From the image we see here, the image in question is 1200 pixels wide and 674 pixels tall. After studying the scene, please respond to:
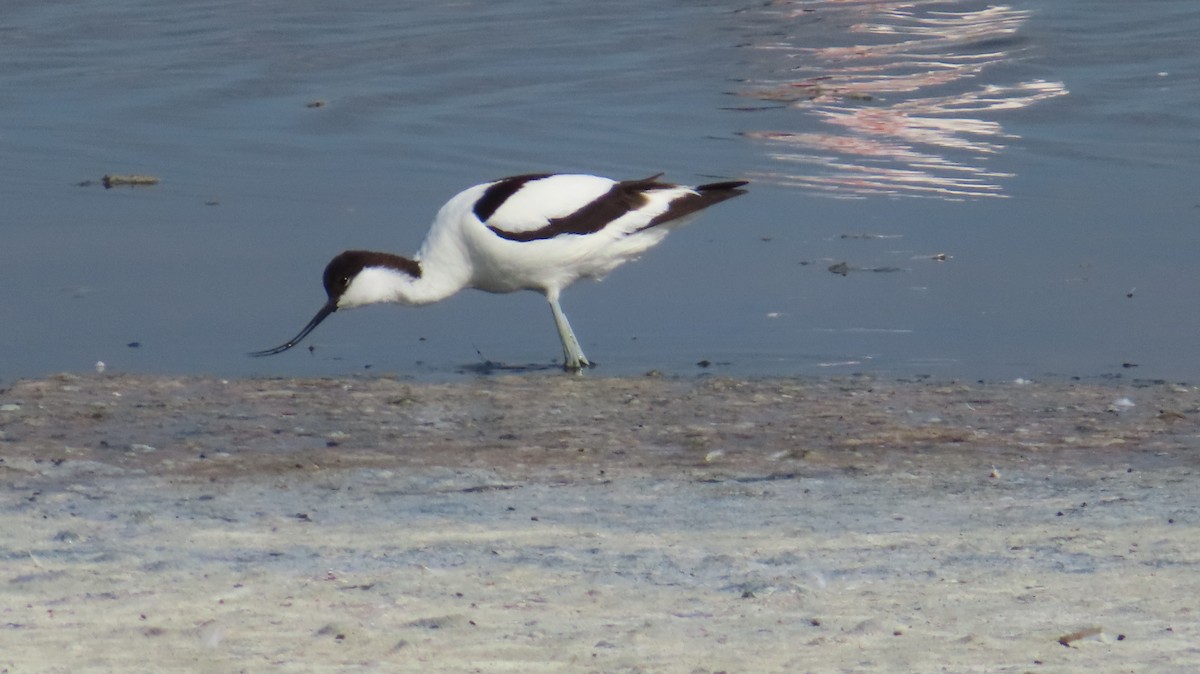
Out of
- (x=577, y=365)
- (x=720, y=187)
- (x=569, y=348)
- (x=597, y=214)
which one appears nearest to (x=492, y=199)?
(x=597, y=214)

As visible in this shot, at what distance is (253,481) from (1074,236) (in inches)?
224

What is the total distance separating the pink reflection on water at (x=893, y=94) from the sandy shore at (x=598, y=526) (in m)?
4.50

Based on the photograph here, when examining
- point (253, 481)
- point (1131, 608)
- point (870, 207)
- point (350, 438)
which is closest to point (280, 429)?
point (350, 438)

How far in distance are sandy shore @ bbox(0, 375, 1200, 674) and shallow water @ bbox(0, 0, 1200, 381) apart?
0.81 metres

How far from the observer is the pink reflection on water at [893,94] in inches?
458

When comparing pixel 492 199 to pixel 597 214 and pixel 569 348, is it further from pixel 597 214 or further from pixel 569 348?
pixel 569 348

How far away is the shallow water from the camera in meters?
8.16

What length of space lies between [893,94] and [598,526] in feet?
34.2

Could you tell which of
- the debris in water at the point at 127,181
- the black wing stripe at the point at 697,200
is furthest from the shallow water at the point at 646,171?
the black wing stripe at the point at 697,200

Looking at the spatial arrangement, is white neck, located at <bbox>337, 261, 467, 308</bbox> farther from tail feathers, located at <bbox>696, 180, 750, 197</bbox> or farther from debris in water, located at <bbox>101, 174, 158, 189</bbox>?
debris in water, located at <bbox>101, 174, 158, 189</bbox>

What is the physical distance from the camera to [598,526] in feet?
16.3

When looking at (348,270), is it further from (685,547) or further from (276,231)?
(685,547)

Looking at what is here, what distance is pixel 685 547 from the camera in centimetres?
472

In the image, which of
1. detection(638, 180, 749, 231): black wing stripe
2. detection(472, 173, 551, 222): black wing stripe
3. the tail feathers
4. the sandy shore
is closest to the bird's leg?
the sandy shore
